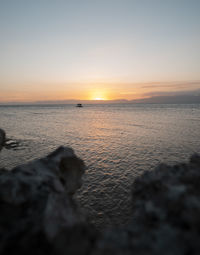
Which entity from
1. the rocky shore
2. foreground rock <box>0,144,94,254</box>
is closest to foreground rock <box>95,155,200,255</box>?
the rocky shore

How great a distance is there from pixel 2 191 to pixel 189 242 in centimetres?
483

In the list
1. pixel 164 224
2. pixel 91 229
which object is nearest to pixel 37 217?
pixel 91 229

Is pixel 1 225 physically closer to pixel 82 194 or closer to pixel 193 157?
pixel 82 194

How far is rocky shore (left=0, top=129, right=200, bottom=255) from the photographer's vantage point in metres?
3.02

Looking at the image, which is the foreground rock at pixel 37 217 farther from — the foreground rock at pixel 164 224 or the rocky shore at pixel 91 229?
the foreground rock at pixel 164 224

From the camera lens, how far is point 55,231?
3246 mm

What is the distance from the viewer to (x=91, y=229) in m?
4.02

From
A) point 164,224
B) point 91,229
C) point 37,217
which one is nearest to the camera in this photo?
point 164,224

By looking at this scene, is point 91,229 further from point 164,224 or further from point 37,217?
point 164,224

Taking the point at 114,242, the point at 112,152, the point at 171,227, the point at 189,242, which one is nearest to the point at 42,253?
the point at 114,242

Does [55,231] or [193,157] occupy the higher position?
[193,157]

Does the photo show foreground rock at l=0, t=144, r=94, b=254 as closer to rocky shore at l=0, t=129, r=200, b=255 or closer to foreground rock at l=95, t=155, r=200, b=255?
rocky shore at l=0, t=129, r=200, b=255

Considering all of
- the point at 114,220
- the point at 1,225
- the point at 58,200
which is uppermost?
the point at 58,200

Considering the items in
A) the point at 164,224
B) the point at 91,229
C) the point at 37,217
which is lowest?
the point at 91,229
